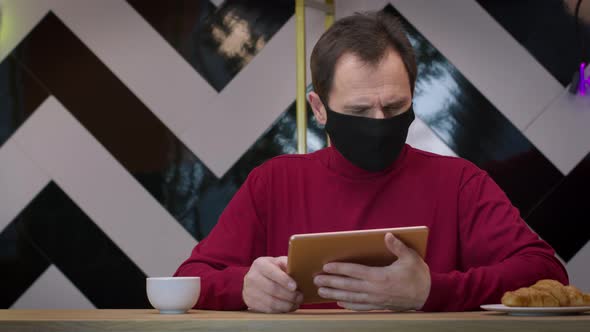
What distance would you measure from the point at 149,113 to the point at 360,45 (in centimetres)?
153

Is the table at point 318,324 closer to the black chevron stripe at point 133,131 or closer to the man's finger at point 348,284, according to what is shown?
the man's finger at point 348,284

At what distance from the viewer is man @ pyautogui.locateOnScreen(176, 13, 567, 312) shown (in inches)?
68.3

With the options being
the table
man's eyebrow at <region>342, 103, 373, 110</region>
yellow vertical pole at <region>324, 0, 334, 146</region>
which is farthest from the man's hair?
yellow vertical pole at <region>324, 0, 334, 146</region>

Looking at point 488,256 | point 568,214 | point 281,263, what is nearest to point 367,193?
point 488,256

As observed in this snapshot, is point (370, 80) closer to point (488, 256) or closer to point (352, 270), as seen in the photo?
point (488, 256)

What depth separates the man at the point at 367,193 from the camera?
5.69 ft

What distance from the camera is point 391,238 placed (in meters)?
1.31

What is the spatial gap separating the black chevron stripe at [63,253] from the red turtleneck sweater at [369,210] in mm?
1377

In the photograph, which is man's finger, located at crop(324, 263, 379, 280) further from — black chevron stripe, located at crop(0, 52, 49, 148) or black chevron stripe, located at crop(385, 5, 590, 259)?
black chevron stripe, located at crop(0, 52, 49, 148)

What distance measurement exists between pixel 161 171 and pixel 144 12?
25.3 inches

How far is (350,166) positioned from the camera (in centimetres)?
194

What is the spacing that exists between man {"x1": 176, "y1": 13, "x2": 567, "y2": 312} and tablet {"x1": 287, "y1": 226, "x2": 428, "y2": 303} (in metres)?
0.24

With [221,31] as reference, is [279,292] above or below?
below

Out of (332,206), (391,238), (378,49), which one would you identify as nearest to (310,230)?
(332,206)
